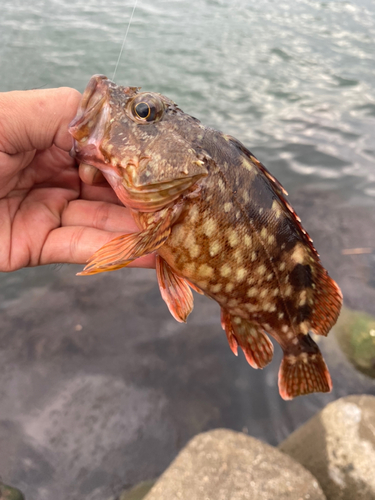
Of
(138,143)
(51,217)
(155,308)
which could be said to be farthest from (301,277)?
(155,308)

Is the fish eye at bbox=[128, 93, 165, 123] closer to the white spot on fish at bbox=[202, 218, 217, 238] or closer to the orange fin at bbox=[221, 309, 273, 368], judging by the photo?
the white spot on fish at bbox=[202, 218, 217, 238]

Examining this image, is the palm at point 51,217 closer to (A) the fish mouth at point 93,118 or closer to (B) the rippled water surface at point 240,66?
(A) the fish mouth at point 93,118

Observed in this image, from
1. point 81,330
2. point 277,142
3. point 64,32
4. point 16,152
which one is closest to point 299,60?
point 277,142

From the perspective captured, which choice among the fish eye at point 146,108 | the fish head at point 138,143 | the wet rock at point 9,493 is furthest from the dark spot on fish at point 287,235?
the wet rock at point 9,493

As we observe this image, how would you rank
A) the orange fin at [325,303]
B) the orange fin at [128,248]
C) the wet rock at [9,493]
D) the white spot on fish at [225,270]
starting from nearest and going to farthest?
the orange fin at [128,248] < the white spot on fish at [225,270] < the orange fin at [325,303] < the wet rock at [9,493]

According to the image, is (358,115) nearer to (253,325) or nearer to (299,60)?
(299,60)

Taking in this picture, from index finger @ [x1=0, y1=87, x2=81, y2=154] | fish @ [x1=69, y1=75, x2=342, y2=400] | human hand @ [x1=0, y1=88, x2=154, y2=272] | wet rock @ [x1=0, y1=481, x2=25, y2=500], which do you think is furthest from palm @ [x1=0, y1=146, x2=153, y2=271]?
wet rock @ [x1=0, y1=481, x2=25, y2=500]
